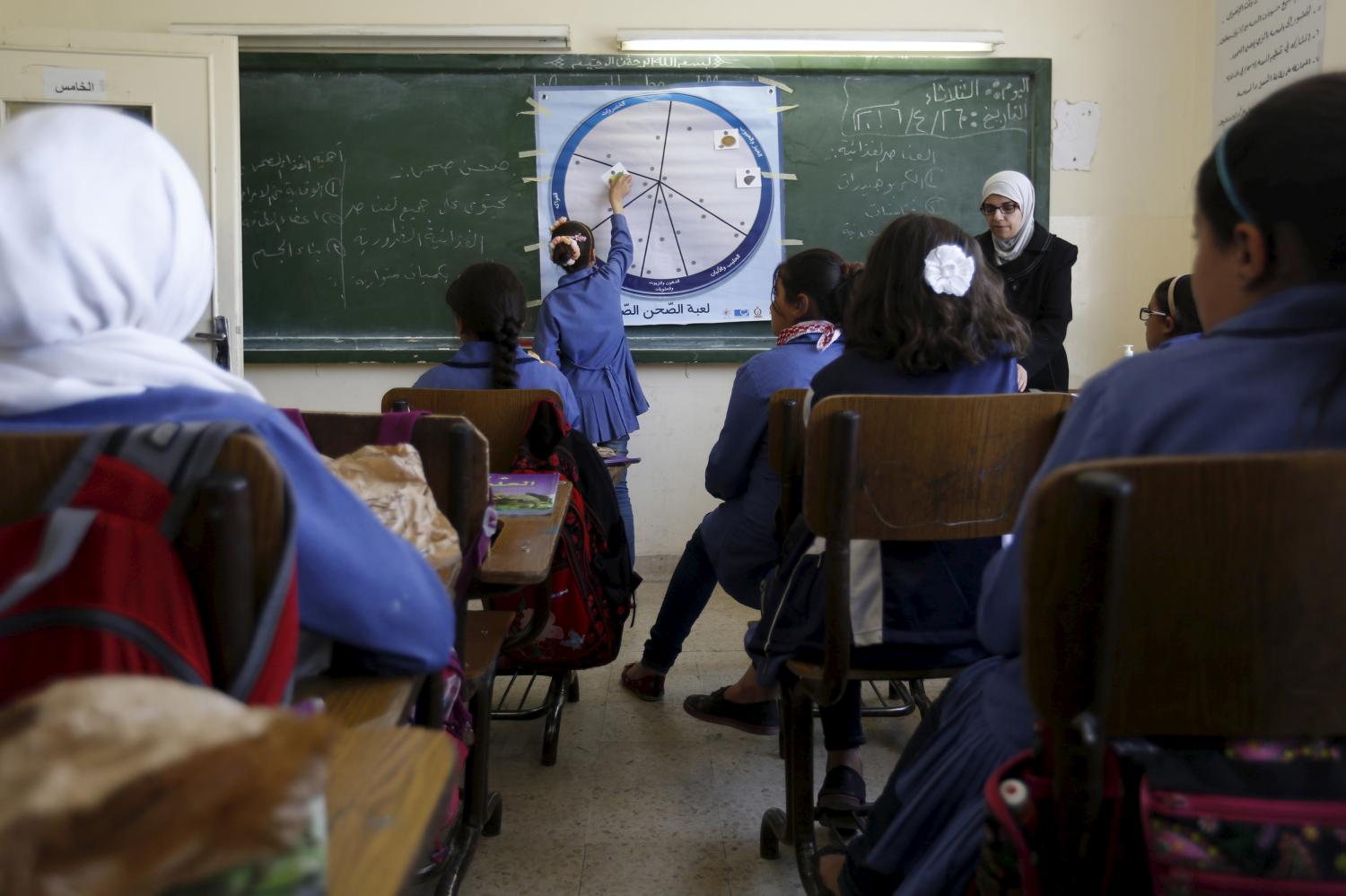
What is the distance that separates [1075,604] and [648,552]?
11.6 feet

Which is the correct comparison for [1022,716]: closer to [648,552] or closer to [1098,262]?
[648,552]

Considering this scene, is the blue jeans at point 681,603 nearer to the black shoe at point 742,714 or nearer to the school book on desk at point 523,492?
the black shoe at point 742,714

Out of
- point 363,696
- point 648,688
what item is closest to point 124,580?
point 363,696

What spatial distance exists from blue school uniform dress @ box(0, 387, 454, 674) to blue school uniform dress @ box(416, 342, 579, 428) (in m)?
1.68

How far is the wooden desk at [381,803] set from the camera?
0.53 metres

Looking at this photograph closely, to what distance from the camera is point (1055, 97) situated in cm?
409

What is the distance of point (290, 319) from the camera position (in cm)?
403

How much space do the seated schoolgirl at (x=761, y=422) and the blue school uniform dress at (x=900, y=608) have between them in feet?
1.63

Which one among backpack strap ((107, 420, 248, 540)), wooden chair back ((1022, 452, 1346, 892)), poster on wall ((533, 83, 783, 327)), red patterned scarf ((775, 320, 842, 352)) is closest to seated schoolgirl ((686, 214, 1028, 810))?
red patterned scarf ((775, 320, 842, 352))

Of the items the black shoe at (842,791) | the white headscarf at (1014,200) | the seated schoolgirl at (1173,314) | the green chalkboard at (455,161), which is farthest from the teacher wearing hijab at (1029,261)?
the black shoe at (842,791)

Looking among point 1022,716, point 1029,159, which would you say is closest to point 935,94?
point 1029,159

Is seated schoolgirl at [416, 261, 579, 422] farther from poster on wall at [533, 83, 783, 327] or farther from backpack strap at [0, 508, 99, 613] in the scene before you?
backpack strap at [0, 508, 99, 613]

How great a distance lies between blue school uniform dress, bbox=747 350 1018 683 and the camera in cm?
159

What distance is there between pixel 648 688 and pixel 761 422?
0.92 metres
